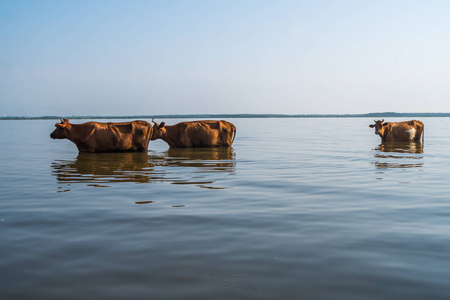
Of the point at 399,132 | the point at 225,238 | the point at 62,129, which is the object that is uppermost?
the point at 62,129

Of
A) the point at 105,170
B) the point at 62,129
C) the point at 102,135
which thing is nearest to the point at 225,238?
the point at 105,170

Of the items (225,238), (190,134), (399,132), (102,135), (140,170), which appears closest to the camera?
(225,238)

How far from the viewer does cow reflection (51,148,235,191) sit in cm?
1120

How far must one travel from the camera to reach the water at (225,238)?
4043 millimetres

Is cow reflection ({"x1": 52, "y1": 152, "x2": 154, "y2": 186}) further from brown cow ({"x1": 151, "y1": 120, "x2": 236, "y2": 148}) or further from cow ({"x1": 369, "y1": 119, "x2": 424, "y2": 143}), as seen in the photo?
cow ({"x1": 369, "y1": 119, "x2": 424, "y2": 143})

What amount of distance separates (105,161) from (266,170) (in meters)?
6.07

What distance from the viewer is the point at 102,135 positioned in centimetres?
1948

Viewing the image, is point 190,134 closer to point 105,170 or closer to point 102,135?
point 102,135

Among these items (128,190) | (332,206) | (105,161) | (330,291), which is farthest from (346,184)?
(105,161)

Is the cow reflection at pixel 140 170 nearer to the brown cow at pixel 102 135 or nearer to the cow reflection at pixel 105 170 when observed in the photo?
the cow reflection at pixel 105 170

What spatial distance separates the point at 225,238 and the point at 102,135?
14878mm

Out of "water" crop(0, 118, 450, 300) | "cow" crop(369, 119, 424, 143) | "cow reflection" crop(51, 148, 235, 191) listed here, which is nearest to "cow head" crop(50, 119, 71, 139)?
Answer: "cow reflection" crop(51, 148, 235, 191)

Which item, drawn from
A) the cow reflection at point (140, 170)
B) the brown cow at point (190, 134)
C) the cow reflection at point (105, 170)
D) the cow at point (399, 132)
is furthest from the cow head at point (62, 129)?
the cow at point (399, 132)

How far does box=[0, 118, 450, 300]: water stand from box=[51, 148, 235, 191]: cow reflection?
187 mm
